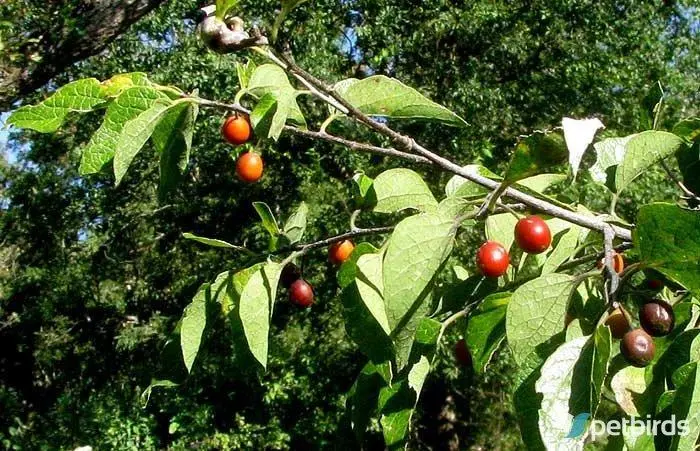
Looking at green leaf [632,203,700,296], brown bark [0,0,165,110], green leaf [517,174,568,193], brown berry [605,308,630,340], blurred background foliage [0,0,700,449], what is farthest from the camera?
blurred background foliage [0,0,700,449]

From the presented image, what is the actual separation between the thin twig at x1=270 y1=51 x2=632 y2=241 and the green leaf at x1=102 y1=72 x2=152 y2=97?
142 millimetres

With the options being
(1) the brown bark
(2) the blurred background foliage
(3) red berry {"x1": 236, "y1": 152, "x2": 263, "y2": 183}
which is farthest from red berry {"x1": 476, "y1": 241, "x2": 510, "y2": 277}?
(2) the blurred background foliage

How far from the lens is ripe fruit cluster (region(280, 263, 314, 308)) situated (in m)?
0.90

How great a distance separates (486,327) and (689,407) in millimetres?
204

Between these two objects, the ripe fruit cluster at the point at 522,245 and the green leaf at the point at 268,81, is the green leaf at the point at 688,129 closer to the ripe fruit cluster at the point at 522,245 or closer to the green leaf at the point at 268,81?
the ripe fruit cluster at the point at 522,245

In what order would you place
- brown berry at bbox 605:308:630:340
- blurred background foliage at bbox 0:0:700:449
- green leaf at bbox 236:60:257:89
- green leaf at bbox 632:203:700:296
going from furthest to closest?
1. blurred background foliage at bbox 0:0:700:449
2. green leaf at bbox 236:60:257:89
3. brown berry at bbox 605:308:630:340
4. green leaf at bbox 632:203:700:296

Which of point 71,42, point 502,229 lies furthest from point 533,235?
point 71,42

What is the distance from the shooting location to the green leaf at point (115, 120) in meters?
0.69

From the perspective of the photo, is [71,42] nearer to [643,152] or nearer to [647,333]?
[643,152]

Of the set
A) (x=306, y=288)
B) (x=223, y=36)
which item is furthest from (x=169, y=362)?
(x=223, y=36)

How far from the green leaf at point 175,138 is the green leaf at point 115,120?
18 mm

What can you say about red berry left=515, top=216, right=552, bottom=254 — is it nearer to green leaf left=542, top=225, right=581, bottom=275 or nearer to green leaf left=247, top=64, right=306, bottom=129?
green leaf left=542, top=225, right=581, bottom=275

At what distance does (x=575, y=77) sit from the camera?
642cm

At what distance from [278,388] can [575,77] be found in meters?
3.39
